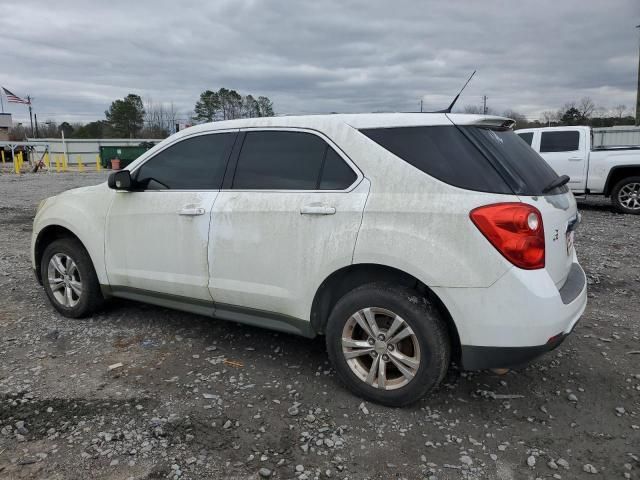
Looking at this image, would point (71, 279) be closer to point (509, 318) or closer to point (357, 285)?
point (357, 285)

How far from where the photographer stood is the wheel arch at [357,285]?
2.99 meters

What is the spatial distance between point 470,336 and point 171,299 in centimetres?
235

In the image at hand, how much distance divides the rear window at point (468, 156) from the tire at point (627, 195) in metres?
9.07

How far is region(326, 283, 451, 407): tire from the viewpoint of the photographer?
2918 millimetres

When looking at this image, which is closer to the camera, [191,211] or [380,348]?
[380,348]

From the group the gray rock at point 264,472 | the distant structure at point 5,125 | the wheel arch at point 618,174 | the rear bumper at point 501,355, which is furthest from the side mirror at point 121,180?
the distant structure at point 5,125

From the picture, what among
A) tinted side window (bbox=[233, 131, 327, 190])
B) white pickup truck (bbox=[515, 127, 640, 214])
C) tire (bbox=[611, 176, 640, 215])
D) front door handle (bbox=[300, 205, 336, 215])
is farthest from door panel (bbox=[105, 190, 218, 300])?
tire (bbox=[611, 176, 640, 215])

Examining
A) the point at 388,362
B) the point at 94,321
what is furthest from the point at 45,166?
the point at 388,362

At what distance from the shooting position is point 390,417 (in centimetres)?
308

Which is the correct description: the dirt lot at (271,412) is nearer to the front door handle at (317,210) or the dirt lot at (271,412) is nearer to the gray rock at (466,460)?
the gray rock at (466,460)

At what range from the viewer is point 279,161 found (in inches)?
138

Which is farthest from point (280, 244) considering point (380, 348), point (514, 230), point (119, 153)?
point (119, 153)

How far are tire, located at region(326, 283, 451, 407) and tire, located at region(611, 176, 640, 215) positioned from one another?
32.0 feet

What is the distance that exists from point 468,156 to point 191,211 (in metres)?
1.98
